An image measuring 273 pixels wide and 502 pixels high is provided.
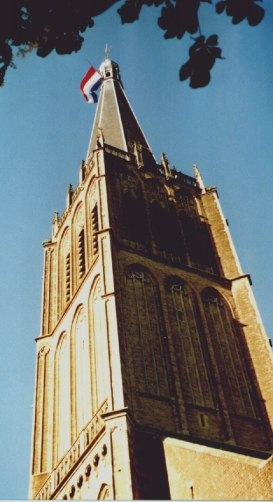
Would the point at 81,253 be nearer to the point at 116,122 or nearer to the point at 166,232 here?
the point at 166,232

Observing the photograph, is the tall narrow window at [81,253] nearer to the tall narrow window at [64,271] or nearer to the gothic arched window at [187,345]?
the tall narrow window at [64,271]

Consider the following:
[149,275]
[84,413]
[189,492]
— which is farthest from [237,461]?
[149,275]

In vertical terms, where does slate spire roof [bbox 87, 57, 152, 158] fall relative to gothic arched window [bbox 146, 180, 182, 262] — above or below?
above

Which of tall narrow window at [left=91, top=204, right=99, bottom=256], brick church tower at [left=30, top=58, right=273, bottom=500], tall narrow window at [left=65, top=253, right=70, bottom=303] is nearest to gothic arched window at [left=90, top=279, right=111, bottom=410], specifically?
brick church tower at [left=30, top=58, right=273, bottom=500]

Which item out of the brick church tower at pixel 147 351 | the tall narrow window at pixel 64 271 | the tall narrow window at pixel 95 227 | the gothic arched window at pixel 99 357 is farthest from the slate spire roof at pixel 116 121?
the gothic arched window at pixel 99 357

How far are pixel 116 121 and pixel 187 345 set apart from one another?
18.3 meters

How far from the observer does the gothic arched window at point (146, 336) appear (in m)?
18.4

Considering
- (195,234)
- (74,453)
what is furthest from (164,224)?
(74,453)

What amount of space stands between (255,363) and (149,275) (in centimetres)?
487

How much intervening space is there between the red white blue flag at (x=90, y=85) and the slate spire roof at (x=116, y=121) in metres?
1.29

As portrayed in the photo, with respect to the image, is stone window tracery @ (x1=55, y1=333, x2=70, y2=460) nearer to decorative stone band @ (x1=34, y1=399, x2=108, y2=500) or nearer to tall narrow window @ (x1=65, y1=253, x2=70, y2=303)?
decorative stone band @ (x1=34, y1=399, x2=108, y2=500)

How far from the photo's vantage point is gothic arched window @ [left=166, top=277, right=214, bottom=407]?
18984 millimetres

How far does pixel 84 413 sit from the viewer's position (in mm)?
19266

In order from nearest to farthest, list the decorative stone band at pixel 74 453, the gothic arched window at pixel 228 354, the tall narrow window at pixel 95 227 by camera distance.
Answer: the decorative stone band at pixel 74 453
the gothic arched window at pixel 228 354
the tall narrow window at pixel 95 227
